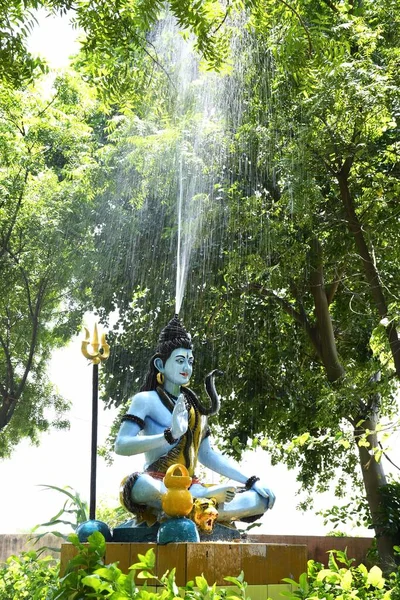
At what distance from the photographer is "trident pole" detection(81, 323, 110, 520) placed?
4.93 metres

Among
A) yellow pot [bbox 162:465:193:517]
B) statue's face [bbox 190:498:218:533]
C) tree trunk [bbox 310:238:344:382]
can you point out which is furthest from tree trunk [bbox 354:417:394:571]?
yellow pot [bbox 162:465:193:517]

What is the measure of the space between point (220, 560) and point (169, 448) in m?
0.92

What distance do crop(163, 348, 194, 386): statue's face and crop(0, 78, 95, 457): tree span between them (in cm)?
854

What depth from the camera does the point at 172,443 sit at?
4453 millimetres

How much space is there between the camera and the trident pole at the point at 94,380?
16.2 feet

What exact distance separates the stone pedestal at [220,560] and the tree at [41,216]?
965cm

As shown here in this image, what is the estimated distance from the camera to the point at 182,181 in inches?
441

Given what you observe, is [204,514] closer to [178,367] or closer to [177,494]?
[177,494]

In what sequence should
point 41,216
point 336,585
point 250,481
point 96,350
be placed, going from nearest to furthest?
point 336,585, point 250,481, point 96,350, point 41,216

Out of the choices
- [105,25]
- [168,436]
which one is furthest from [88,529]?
[105,25]

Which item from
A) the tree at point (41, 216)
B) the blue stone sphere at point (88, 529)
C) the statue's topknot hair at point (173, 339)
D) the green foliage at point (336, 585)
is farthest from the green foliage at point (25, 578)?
the tree at point (41, 216)

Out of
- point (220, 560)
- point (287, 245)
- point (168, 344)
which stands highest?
point (287, 245)

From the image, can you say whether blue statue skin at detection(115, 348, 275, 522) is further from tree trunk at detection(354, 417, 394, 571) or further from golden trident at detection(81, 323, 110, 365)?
tree trunk at detection(354, 417, 394, 571)

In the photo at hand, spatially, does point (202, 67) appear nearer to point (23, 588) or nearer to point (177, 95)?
point (23, 588)
